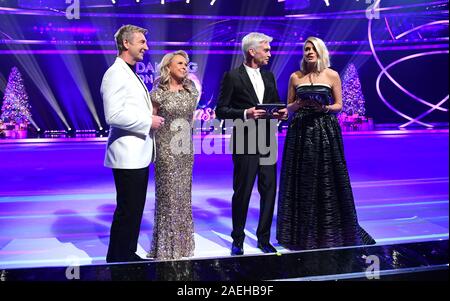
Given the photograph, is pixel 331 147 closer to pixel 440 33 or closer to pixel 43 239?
pixel 43 239

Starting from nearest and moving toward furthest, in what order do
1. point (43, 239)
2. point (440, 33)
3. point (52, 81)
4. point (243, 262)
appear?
point (243, 262)
point (43, 239)
point (52, 81)
point (440, 33)

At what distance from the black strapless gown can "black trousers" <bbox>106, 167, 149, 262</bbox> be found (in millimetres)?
1219

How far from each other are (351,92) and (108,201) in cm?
449

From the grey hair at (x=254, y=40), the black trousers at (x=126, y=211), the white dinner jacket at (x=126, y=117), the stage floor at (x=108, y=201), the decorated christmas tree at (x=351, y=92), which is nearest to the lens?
the white dinner jacket at (x=126, y=117)

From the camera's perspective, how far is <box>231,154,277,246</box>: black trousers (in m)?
3.27

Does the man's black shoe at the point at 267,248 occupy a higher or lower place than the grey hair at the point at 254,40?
lower

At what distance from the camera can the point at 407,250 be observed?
327cm

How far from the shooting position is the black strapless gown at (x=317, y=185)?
335cm

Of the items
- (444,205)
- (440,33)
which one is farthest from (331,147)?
(440,33)

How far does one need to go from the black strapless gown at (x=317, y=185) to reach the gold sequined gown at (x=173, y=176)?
2.85 ft

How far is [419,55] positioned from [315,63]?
578cm

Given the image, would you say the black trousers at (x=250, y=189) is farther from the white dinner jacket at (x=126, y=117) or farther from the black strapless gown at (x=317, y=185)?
the white dinner jacket at (x=126, y=117)

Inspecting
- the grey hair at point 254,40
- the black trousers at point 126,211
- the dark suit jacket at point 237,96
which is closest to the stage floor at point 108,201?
the black trousers at point 126,211
